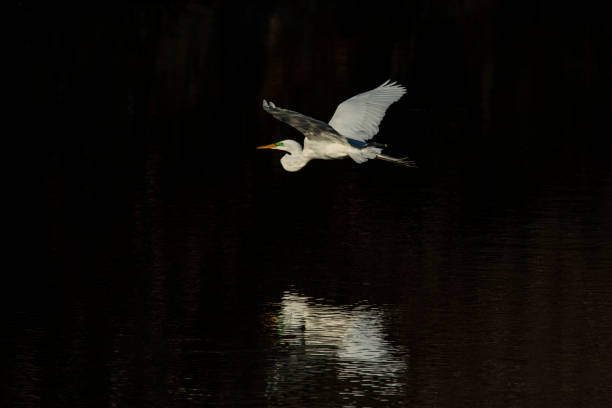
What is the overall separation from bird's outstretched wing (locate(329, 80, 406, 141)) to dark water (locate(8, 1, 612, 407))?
4.39 feet

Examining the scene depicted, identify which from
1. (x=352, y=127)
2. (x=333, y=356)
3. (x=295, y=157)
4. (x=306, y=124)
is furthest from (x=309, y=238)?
(x=333, y=356)

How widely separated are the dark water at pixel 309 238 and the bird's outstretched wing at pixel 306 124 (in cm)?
142

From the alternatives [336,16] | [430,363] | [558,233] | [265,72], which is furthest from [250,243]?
[336,16]

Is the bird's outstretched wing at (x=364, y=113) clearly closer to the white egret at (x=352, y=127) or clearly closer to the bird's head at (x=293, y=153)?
the white egret at (x=352, y=127)

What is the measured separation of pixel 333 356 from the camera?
39.1ft

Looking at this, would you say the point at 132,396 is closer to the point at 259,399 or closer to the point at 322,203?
the point at 259,399

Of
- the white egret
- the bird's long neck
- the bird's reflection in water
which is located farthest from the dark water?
the white egret

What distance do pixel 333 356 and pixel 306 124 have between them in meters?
3.28

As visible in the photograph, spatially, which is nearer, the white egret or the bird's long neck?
the white egret

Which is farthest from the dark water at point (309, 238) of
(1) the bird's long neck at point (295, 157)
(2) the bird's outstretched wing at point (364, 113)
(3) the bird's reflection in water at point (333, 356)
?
(2) the bird's outstretched wing at point (364, 113)

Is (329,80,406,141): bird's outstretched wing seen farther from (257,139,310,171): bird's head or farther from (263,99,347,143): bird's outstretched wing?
(263,99,347,143): bird's outstretched wing

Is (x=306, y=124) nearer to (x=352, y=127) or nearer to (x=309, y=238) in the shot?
(x=352, y=127)

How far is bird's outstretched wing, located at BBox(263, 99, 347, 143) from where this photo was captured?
1321 centimetres

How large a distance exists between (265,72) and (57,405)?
24144 mm
